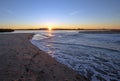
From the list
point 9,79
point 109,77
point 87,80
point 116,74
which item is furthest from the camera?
point 116,74

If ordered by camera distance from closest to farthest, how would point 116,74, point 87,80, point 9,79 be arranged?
→ 1. point 9,79
2. point 87,80
3. point 116,74

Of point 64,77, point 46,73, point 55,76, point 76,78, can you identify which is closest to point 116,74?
point 76,78

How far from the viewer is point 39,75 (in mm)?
4707

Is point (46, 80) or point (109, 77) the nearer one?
point (46, 80)

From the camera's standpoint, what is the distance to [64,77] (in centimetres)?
465

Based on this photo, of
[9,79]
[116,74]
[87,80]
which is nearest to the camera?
[9,79]

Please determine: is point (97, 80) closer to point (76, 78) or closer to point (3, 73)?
point (76, 78)

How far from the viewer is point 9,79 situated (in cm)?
417

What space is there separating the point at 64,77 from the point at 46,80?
0.80 m

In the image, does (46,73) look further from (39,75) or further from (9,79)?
(9,79)

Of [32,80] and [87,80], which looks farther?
[87,80]

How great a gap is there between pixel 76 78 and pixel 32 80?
5.85 feet

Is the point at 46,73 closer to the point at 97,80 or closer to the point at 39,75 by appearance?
the point at 39,75

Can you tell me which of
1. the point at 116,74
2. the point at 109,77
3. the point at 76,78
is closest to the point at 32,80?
the point at 76,78
